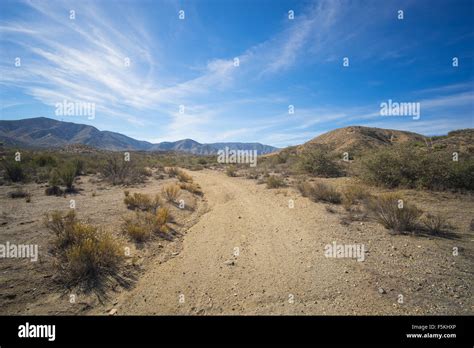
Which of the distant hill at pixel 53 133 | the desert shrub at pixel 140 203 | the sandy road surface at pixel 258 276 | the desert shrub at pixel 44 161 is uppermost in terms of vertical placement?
the distant hill at pixel 53 133

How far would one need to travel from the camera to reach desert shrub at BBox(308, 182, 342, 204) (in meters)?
9.15

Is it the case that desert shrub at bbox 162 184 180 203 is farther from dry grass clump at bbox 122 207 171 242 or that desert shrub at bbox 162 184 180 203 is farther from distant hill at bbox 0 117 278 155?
distant hill at bbox 0 117 278 155

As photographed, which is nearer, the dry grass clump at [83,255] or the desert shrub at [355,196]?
the dry grass clump at [83,255]

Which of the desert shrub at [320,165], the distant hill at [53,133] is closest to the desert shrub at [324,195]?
the desert shrub at [320,165]

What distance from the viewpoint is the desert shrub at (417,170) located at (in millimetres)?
9359

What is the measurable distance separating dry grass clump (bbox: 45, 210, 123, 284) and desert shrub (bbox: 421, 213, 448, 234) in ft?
25.5

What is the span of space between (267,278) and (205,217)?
15.1 feet

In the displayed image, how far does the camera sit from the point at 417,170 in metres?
10.0

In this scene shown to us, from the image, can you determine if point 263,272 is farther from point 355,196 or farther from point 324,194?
point 355,196

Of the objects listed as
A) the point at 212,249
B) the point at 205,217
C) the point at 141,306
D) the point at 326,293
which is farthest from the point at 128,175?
the point at 326,293

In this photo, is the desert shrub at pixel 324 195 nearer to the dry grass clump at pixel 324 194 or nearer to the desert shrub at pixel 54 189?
the dry grass clump at pixel 324 194

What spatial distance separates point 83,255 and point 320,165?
50.7 ft

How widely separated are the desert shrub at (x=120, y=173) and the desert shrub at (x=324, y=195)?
11.7 meters
